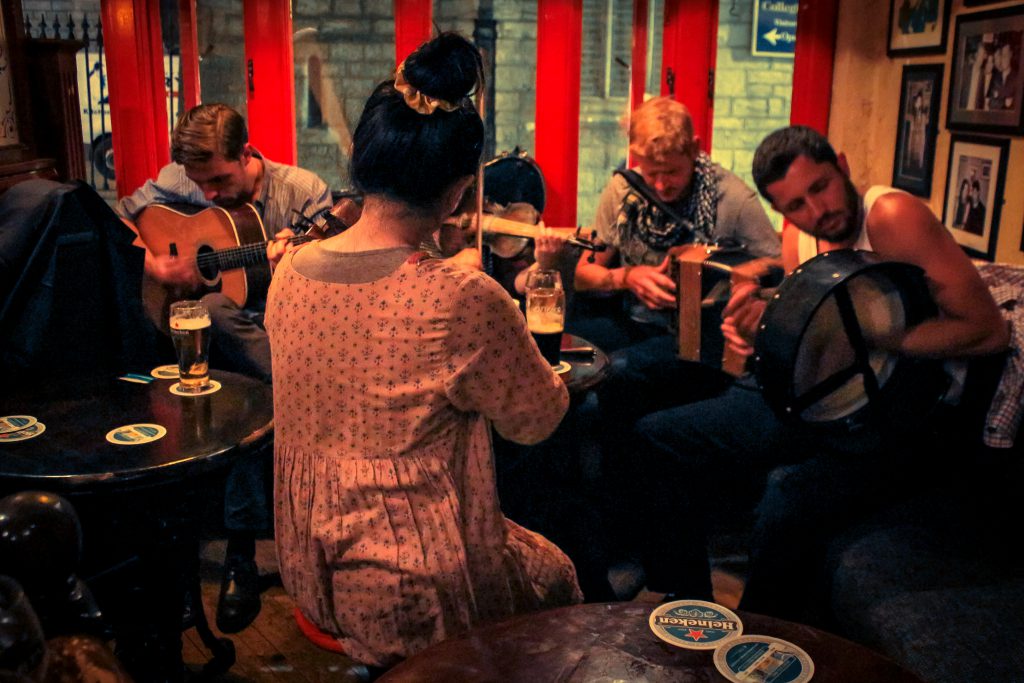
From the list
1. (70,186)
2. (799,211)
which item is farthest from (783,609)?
(70,186)

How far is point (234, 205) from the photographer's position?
3.63 metres

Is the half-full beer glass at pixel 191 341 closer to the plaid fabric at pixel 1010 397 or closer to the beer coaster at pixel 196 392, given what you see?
the beer coaster at pixel 196 392

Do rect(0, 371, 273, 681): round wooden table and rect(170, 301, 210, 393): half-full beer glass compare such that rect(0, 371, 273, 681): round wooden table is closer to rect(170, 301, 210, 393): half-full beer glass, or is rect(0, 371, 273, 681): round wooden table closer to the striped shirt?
rect(170, 301, 210, 393): half-full beer glass

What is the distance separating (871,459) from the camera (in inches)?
99.0

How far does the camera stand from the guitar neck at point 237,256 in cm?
360

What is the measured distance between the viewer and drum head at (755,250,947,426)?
2.32 meters

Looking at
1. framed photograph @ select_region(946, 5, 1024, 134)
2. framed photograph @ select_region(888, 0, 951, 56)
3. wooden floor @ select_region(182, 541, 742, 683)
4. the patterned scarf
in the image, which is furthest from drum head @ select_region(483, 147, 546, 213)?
wooden floor @ select_region(182, 541, 742, 683)

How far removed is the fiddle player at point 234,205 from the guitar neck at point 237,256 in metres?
0.08

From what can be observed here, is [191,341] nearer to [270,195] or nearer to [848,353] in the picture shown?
[270,195]

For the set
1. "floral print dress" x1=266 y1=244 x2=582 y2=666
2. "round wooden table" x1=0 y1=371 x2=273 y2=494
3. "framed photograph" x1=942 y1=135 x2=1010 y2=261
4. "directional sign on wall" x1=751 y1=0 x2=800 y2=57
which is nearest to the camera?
"floral print dress" x1=266 y1=244 x2=582 y2=666

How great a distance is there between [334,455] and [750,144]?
573 cm

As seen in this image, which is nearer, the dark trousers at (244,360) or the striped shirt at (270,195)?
the dark trousers at (244,360)

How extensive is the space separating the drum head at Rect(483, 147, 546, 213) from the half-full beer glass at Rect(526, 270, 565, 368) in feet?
5.59

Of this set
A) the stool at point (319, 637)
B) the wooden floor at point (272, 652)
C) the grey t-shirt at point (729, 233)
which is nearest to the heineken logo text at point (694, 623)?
the stool at point (319, 637)
